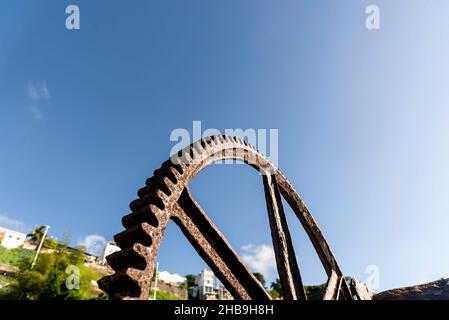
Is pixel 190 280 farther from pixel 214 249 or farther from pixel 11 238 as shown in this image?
pixel 214 249

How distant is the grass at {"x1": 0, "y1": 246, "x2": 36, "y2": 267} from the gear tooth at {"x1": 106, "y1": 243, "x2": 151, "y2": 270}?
48543mm

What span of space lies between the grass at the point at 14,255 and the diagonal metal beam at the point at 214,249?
48.3 metres

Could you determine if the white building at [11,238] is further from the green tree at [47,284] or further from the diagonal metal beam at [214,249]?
the diagonal metal beam at [214,249]

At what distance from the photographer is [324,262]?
4.48 m

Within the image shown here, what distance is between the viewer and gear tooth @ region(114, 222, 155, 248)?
2111mm

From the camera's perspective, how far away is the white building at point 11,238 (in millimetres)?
48991

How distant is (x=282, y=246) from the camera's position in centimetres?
370

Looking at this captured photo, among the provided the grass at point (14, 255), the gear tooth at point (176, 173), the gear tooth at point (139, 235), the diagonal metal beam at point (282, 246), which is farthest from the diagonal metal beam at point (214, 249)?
the grass at point (14, 255)

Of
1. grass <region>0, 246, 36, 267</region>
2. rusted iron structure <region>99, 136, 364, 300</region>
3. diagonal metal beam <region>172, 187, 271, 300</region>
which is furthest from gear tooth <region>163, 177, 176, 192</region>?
grass <region>0, 246, 36, 267</region>

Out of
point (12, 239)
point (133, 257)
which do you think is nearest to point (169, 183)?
point (133, 257)

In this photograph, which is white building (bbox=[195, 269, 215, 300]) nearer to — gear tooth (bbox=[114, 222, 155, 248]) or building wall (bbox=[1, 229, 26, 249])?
building wall (bbox=[1, 229, 26, 249])

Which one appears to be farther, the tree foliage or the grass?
the grass

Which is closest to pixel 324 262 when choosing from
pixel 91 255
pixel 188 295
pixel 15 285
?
pixel 15 285

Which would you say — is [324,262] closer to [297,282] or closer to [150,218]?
[297,282]
